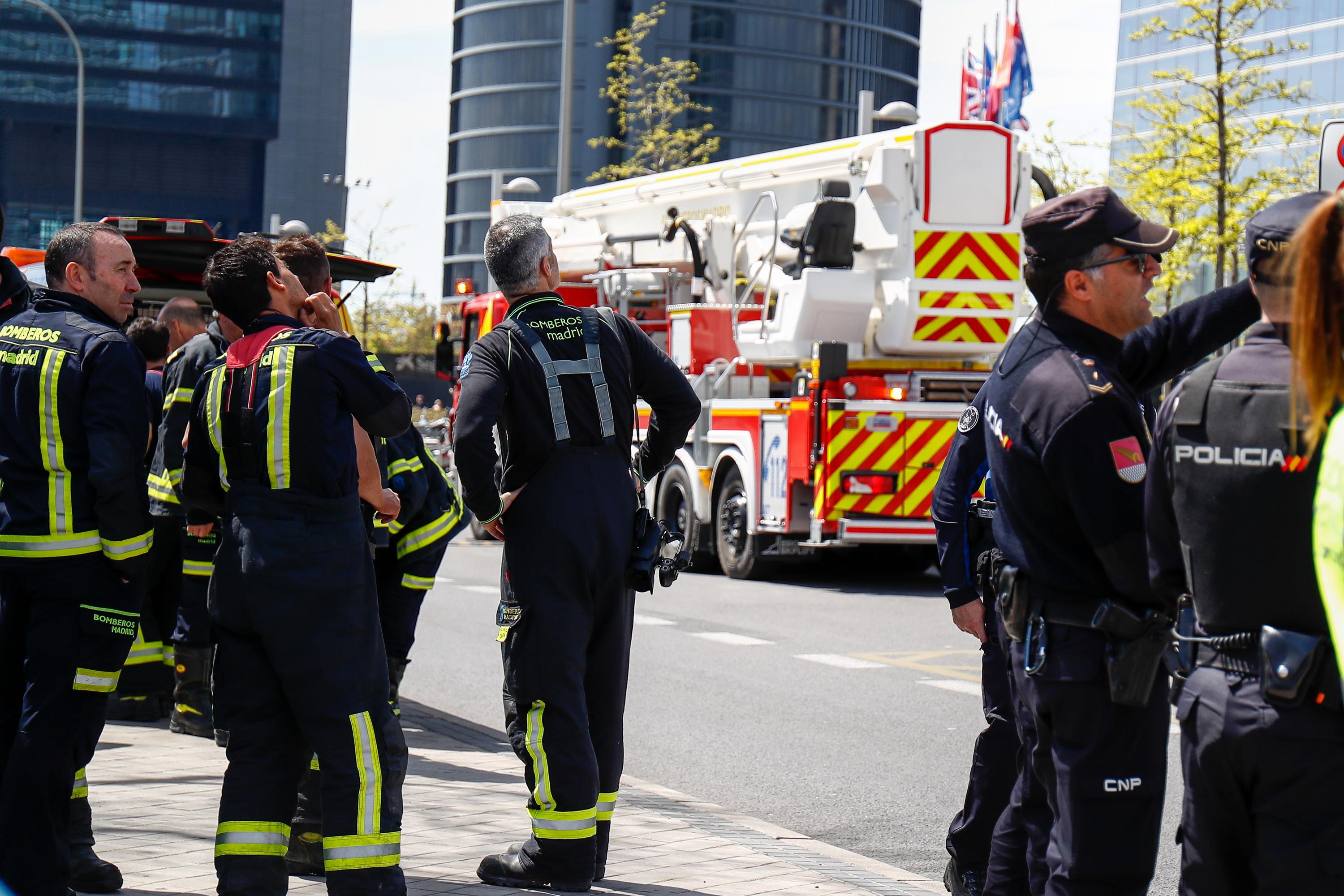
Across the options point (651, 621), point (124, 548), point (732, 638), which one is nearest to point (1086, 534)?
point (124, 548)

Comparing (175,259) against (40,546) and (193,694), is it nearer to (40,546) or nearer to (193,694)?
(193,694)

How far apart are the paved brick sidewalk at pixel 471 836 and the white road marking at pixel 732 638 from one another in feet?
14.5

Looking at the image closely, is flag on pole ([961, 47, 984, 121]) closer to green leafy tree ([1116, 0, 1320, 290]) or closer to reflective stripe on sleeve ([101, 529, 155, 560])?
green leafy tree ([1116, 0, 1320, 290])

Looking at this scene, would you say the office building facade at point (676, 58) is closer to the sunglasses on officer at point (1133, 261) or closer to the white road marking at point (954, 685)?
the white road marking at point (954, 685)

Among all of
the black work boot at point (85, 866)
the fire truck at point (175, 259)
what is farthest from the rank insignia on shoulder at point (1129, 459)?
the fire truck at point (175, 259)

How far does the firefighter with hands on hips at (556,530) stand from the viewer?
16.5 ft

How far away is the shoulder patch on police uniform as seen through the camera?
4695 mm

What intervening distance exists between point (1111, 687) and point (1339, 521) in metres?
1.20

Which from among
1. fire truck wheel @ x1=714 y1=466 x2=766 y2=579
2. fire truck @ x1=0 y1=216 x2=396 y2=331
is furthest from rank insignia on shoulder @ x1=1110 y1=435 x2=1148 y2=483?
fire truck wheel @ x1=714 y1=466 x2=766 y2=579

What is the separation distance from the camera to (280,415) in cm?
449

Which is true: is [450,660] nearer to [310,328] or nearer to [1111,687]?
[310,328]

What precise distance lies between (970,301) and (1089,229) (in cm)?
1101

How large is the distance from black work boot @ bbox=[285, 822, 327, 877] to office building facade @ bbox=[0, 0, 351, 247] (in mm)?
96959

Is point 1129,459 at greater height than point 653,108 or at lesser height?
lesser
